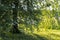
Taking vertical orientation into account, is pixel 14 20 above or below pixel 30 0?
below

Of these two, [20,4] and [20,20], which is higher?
[20,4]

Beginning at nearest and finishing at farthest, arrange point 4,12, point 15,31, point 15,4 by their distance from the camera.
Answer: point 4,12 → point 15,4 → point 15,31

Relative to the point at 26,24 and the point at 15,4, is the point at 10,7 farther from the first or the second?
the point at 26,24

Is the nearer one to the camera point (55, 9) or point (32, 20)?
point (32, 20)

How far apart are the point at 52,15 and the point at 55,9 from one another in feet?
1.60

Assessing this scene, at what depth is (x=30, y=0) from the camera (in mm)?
8688

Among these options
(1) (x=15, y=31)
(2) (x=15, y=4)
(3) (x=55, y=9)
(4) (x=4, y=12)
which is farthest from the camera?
(1) (x=15, y=31)

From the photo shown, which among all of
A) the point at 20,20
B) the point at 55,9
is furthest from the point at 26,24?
the point at 55,9

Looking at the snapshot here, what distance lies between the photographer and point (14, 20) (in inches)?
329

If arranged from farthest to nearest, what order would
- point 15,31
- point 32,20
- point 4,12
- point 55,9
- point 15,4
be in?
point 15,31 < point 55,9 < point 32,20 < point 15,4 < point 4,12

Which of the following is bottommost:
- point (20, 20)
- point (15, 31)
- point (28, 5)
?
point (15, 31)

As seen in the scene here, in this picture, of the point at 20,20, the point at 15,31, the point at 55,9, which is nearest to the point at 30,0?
the point at 20,20

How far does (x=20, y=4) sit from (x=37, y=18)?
3.06ft

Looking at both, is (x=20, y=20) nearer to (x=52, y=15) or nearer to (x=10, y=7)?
(x=10, y=7)
